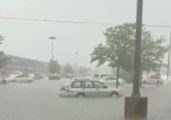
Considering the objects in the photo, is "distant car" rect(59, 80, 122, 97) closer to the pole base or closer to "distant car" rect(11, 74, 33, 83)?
the pole base

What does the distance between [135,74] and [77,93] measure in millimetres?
18061

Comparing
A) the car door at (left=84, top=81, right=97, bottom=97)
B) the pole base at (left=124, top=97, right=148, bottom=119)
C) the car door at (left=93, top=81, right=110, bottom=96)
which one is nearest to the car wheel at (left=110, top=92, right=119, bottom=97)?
the car door at (left=93, top=81, right=110, bottom=96)

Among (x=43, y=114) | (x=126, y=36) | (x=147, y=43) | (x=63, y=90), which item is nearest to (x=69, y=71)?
(x=147, y=43)

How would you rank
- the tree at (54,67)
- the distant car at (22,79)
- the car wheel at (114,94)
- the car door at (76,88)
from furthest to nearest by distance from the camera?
the tree at (54,67), the distant car at (22,79), the car wheel at (114,94), the car door at (76,88)

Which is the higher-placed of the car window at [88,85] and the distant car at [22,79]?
the car window at [88,85]

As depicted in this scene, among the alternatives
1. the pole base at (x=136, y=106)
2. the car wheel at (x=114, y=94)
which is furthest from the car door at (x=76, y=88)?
the pole base at (x=136, y=106)

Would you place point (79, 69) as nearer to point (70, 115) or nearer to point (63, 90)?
point (63, 90)

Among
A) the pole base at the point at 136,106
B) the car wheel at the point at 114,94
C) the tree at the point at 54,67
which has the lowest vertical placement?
the car wheel at the point at 114,94

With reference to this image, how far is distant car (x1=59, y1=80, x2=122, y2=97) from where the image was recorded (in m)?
39.4

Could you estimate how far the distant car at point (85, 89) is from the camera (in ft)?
129

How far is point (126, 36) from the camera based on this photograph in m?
53.7

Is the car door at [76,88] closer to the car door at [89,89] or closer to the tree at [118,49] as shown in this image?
the car door at [89,89]

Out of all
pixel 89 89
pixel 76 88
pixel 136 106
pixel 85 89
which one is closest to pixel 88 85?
pixel 89 89

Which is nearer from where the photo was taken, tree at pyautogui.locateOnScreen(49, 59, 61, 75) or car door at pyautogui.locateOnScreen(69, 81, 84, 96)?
car door at pyautogui.locateOnScreen(69, 81, 84, 96)
